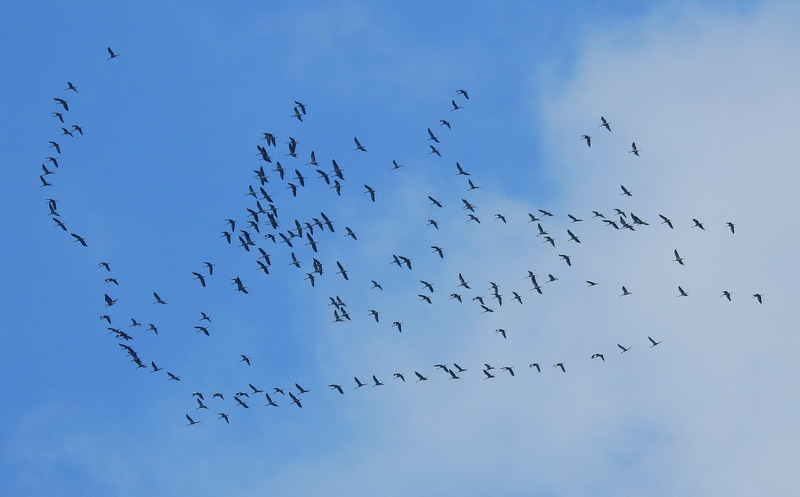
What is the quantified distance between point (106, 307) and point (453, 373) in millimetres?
31365

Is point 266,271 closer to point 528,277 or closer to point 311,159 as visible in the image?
point 311,159

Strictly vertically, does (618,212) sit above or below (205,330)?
above

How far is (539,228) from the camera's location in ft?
502

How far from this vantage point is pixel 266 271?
14962cm

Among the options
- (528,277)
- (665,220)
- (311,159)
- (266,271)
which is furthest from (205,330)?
(665,220)

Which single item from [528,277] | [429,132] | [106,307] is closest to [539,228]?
[528,277]

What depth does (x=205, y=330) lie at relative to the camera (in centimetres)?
15088

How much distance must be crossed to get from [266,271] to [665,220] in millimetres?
36298

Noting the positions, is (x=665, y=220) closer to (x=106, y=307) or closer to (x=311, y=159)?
(x=311, y=159)

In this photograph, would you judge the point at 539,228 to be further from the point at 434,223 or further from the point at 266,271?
the point at 266,271

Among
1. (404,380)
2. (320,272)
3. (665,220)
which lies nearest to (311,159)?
(320,272)

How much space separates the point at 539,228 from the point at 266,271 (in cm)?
2521

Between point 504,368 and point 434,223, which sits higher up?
point 434,223

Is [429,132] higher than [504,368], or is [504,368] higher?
[429,132]
